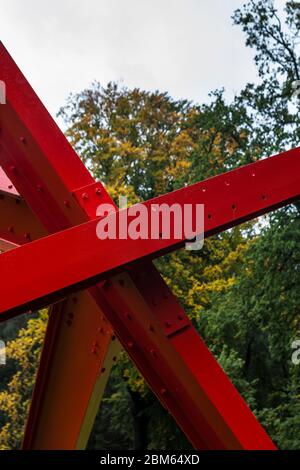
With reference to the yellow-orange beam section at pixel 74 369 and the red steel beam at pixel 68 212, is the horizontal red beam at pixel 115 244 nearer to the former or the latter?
the red steel beam at pixel 68 212

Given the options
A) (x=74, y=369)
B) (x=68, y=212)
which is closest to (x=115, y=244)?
(x=68, y=212)

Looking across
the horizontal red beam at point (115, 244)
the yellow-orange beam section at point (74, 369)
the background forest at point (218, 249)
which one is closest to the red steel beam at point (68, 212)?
the horizontal red beam at point (115, 244)

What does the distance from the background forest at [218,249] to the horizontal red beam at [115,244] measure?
11.8m

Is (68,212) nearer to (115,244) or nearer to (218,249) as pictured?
(115,244)

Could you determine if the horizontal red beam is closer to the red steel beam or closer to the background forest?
the red steel beam

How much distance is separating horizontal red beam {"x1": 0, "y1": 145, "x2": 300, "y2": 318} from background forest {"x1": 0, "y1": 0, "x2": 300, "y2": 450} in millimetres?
11786

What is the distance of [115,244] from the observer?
342 centimetres

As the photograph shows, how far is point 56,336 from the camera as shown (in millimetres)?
5480

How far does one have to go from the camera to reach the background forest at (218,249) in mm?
16094

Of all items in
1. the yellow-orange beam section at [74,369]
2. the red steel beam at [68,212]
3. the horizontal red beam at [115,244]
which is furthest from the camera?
the yellow-orange beam section at [74,369]

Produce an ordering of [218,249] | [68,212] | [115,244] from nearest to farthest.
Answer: [115,244] < [68,212] < [218,249]

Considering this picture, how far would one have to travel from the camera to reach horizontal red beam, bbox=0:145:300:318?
10.8ft

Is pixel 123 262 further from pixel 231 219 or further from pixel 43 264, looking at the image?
pixel 231 219

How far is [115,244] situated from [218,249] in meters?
18.5
